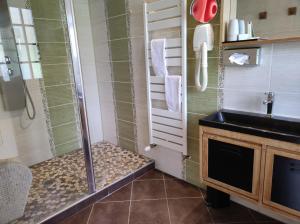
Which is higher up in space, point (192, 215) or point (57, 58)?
point (57, 58)

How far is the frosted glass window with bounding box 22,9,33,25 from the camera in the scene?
8.06ft

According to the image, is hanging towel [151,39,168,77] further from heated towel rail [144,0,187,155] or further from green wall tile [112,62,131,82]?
green wall tile [112,62,131,82]

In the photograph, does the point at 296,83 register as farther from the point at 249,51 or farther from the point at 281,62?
the point at 249,51

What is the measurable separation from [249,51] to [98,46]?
6.86 feet

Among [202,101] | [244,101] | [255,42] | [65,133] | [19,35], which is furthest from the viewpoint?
[65,133]

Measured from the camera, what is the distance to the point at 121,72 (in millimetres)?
2832

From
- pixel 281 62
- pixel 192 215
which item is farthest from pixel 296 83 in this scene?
pixel 192 215

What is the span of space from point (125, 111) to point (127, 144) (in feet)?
1.54

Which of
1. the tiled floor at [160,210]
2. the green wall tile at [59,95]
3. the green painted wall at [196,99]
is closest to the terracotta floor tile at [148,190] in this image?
the tiled floor at [160,210]

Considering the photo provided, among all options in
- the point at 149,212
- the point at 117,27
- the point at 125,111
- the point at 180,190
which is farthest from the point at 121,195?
the point at 117,27

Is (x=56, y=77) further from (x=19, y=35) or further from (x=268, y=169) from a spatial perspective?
(x=268, y=169)

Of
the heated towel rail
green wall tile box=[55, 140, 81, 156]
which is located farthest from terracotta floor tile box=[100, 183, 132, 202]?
green wall tile box=[55, 140, 81, 156]

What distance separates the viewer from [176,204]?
2.07 m

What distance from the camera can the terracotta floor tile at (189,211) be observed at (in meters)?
1.87
